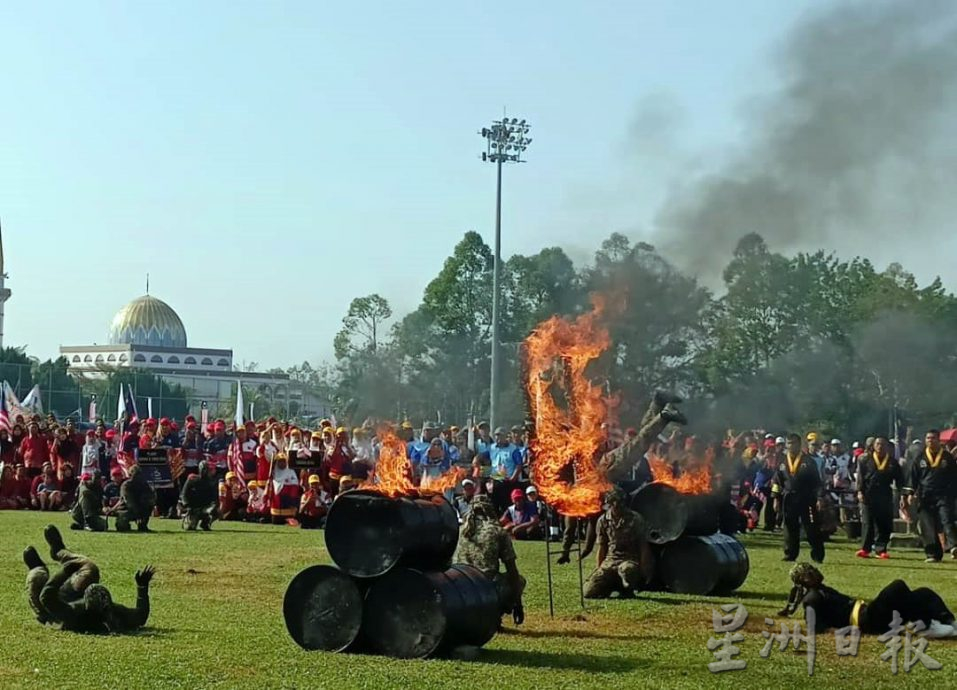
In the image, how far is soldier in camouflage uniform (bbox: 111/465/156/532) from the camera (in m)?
24.4

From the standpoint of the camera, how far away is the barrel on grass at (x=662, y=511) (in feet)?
54.0

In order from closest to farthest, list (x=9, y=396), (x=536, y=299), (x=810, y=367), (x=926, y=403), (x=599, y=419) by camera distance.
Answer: (x=599, y=419)
(x=810, y=367)
(x=536, y=299)
(x=9, y=396)
(x=926, y=403)

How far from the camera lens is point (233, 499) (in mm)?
28812

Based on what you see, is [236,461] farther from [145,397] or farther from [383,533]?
[145,397]

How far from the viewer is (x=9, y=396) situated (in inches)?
1491

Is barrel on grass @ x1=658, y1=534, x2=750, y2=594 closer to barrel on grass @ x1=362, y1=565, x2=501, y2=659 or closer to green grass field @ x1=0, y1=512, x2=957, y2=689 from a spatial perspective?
green grass field @ x1=0, y1=512, x2=957, y2=689

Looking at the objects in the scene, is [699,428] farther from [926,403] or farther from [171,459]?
[926,403]

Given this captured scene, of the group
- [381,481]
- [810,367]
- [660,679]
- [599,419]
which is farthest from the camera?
[810,367]

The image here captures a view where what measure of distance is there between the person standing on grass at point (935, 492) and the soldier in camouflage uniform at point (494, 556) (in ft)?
35.8

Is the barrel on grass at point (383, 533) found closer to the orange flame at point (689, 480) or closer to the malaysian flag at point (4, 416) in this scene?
the orange flame at point (689, 480)

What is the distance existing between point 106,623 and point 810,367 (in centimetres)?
2237

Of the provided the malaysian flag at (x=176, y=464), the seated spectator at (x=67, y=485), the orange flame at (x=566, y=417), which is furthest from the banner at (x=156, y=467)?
the orange flame at (x=566, y=417)

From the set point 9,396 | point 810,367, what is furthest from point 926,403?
point 9,396

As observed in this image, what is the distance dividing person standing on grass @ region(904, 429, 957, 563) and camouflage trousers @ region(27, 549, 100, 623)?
45.8 ft
